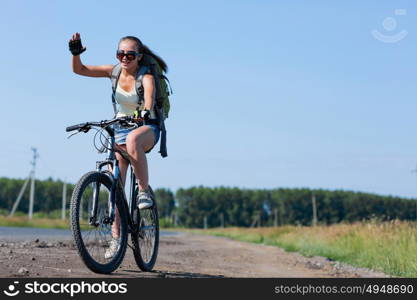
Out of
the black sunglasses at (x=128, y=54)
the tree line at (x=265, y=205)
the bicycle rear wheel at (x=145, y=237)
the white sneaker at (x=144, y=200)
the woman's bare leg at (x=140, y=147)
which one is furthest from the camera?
the tree line at (x=265, y=205)

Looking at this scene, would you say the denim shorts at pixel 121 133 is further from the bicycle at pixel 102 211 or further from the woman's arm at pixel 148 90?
the woman's arm at pixel 148 90

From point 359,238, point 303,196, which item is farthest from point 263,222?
point 359,238

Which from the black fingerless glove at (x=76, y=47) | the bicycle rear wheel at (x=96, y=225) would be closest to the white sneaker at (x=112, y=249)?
the bicycle rear wheel at (x=96, y=225)

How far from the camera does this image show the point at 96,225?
17.7 feet

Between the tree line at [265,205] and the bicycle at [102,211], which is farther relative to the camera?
the tree line at [265,205]

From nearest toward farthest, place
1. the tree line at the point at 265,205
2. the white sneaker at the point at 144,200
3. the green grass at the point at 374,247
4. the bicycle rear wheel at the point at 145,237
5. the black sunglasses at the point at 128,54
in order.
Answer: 1. the black sunglasses at the point at 128,54
2. the white sneaker at the point at 144,200
3. the bicycle rear wheel at the point at 145,237
4. the green grass at the point at 374,247
5. the tree line at the point at 265,205

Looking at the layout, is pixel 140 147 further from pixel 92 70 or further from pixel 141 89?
pixel 92 70

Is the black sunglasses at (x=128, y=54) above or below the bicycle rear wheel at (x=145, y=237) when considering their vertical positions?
above

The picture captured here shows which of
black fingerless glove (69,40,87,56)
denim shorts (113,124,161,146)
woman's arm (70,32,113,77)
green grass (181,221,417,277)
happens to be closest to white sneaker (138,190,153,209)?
denim shorts (113,124,161,146)

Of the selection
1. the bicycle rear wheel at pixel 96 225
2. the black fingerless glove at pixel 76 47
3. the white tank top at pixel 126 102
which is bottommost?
the bicycle rear wheel at pixel 96 225

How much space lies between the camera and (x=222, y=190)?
170 meters

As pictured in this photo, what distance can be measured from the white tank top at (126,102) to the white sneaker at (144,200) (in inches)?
32.7

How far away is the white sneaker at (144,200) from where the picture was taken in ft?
19.3

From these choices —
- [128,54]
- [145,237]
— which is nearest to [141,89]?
[128,54]
